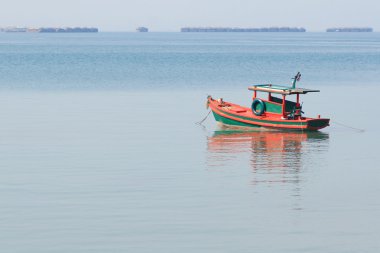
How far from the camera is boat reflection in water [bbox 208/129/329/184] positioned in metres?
31.4

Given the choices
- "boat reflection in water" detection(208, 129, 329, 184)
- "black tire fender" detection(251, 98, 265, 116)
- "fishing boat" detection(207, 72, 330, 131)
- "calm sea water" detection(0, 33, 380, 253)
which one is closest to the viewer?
"calm sea water" detection(0, 33, 380, 253)

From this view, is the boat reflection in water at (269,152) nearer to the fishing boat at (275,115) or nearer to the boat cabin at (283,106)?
the fishing boat at (275,115)

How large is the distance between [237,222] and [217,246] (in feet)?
8.08

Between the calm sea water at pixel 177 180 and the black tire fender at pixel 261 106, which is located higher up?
the black tire fender at pixel 261 106

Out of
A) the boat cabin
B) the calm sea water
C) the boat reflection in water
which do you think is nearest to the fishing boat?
the boat cabin

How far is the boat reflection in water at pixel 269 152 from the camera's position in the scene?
31406 mm

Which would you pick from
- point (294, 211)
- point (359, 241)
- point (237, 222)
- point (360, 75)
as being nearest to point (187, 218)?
point (237, 222)

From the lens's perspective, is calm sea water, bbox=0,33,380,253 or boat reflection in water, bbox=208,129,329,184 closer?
calm sea water, bbox=0,33,380,253

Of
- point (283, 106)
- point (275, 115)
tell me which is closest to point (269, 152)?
point (283, 106)

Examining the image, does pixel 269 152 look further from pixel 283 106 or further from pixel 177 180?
pixel 177 180

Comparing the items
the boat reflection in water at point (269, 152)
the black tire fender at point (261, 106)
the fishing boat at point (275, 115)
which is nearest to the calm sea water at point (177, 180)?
the boat reflection in water at point (269, 152)

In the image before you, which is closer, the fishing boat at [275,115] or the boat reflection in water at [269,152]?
the boat reflection in water at [269,152]

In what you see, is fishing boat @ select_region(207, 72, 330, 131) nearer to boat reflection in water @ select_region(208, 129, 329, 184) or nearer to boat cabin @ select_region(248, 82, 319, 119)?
boat cabin @ select_region(248, 82, 319, 119)

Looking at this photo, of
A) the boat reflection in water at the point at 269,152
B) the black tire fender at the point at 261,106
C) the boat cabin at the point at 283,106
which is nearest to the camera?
the boat reflection in water at the point at 269,152
